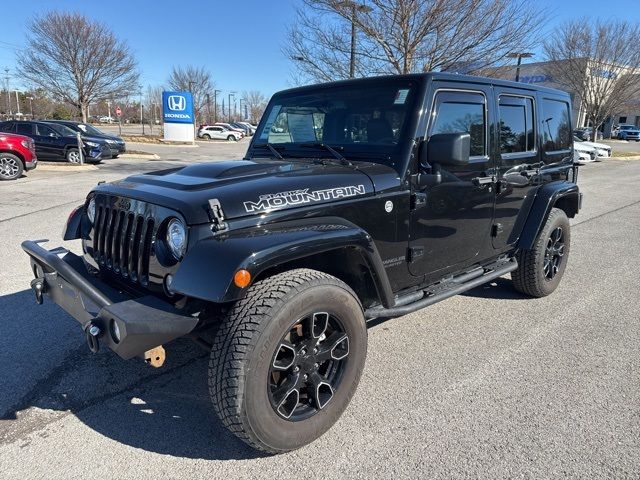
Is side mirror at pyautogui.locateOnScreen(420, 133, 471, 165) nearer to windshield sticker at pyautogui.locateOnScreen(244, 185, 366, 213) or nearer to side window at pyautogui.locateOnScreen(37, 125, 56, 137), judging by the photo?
windshield sticker at pyautogui.locateOnScreen(244, 185, 366, 213)

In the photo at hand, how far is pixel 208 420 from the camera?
272 cm

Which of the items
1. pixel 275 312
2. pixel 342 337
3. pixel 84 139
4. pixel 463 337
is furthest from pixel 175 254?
pixel 84 139

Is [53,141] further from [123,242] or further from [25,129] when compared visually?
[123,242]

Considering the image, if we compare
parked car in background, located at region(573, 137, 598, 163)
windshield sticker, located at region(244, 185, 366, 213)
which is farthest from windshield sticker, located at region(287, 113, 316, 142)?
parked car in background, located at region(573, 137, 598, 163)

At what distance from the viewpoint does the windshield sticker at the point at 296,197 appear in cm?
249

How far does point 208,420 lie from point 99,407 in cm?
67

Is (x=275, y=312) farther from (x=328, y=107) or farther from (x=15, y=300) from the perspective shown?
(x=15, y=300)

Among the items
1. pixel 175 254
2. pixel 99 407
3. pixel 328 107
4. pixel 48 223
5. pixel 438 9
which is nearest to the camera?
pixel 175 254

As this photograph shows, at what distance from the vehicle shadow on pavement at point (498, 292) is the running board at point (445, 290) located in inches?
20.7

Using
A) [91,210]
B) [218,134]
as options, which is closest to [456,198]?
[91,210]

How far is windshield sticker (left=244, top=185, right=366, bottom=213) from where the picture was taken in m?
2.49

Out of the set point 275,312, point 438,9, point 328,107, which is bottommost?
point 275,312

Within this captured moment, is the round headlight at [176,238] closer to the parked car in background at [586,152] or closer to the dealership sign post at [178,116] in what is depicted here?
the parked car in background at [586,152]

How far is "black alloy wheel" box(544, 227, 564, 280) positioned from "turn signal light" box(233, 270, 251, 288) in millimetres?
3373
